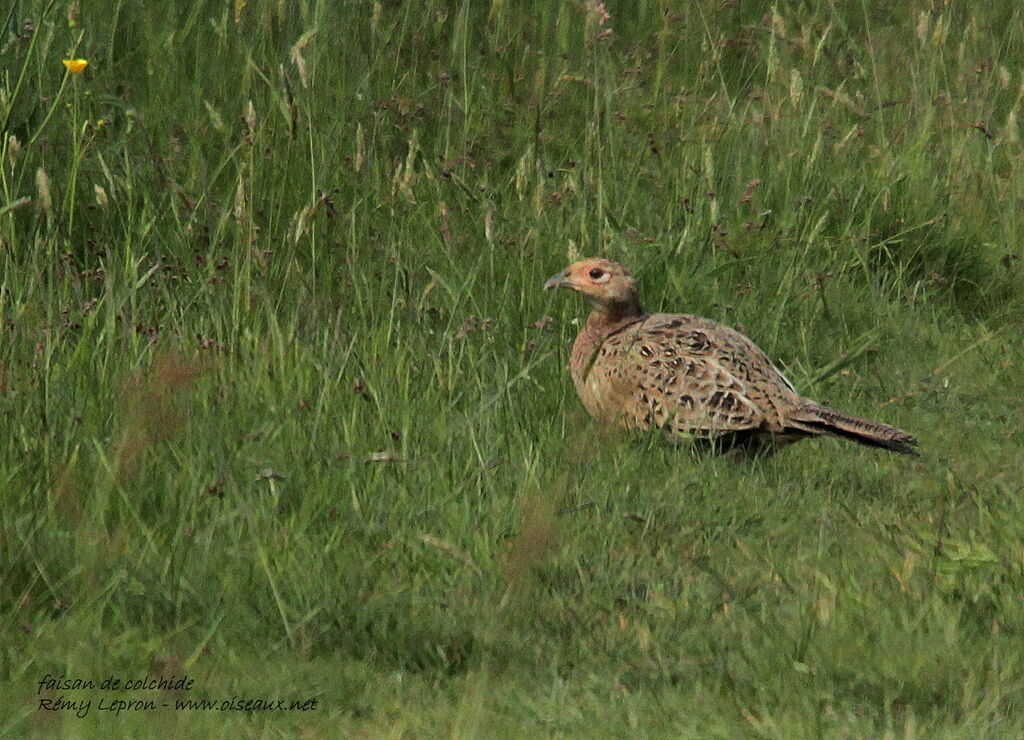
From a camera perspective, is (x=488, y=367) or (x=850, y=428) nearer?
(x=850, y=428)

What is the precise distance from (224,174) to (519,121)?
1.34m

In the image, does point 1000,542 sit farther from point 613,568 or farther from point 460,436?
point 460,436

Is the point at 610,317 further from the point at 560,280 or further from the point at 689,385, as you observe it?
the point at 689,385

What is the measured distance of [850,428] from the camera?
Result: 4383mm

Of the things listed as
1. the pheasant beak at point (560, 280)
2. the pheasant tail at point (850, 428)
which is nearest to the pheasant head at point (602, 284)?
the pheasant beak at point (560, 280)

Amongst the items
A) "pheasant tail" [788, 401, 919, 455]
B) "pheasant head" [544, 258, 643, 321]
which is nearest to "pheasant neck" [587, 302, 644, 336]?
"pheasant head" [544, 258, 643, 321]

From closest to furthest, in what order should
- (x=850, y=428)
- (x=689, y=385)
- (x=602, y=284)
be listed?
(x=850, y=428) < (x=689, y=385) < (x=602, y=284)

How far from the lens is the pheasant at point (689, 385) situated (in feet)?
14.9

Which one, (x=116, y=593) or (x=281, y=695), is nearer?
(x=281, y=695)

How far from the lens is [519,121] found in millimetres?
Result: 6266

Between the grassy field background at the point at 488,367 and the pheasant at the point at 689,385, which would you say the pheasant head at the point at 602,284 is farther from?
the grassy field background at the point at 488,367

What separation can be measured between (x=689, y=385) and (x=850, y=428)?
0.55m

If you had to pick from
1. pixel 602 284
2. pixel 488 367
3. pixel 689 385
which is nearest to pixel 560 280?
pixel 602 284

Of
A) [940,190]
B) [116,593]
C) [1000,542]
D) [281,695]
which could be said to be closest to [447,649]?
[281,695]
